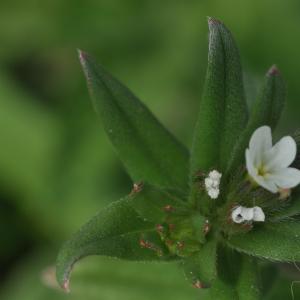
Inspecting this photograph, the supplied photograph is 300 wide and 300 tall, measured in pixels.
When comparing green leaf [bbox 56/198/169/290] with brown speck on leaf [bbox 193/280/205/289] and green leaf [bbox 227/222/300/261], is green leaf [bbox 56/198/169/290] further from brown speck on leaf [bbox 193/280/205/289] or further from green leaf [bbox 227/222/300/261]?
green leaf [bbox 227/222/300/261]

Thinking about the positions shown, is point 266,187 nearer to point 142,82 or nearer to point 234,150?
point 234,150

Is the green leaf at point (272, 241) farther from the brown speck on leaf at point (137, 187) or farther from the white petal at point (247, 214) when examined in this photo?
the brown speck on leaf at point (137, 187)

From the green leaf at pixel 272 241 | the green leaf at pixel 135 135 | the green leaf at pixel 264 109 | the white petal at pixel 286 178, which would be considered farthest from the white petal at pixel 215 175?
the green leaf at pixel 135 135

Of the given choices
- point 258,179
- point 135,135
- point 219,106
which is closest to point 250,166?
point 258,179

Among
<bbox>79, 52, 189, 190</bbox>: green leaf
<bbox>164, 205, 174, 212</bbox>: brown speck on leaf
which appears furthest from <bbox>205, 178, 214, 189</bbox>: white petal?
<bbox>79, 52, 189, 190</bbox>: green leaf

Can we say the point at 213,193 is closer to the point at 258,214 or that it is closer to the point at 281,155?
the point at 258,214

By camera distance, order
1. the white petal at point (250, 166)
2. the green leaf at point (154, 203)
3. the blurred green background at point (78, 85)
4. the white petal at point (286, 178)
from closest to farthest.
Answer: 1. the white petal at point (250, 166)
2. the white petal at point (286, 178)
3. the green leaf at point (154, 203)
4. the blurred green background at point (78, 85)

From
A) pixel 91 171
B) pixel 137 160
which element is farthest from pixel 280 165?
pixel 91 171
